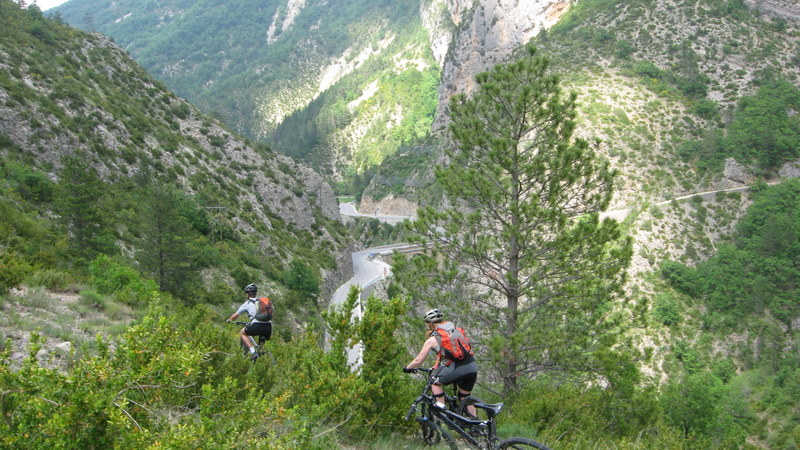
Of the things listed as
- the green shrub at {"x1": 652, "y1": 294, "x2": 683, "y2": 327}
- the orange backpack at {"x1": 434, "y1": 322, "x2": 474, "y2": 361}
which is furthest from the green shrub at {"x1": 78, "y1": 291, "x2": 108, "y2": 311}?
the green shrub at {"x1": 652, "y1": 294, "x2": 683, "y2": 327}

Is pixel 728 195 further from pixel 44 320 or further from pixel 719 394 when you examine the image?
pixel 44 320

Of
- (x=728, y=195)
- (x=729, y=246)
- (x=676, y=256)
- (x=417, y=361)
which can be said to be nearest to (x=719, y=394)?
(x=676, y=256)

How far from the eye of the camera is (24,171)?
59.9 feet

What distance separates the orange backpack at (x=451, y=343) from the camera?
208 inches

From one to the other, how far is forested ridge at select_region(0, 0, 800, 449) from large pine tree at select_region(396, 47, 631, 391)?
0.35 feet

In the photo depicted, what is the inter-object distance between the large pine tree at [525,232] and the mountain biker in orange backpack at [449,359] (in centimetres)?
536

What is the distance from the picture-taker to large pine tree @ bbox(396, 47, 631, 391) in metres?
11.1

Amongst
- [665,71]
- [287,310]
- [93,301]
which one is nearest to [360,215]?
[665,71]

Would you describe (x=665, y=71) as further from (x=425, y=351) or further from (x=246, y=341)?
(x=425, y=351)

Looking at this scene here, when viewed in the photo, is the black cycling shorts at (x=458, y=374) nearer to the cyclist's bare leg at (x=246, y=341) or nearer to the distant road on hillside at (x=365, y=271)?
the cyclist's bare leg at (x=246, y=341)

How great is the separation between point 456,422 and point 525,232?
686 centimetres

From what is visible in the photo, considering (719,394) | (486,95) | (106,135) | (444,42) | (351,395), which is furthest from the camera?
(444,42)

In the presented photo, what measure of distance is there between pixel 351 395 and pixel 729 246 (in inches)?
1650

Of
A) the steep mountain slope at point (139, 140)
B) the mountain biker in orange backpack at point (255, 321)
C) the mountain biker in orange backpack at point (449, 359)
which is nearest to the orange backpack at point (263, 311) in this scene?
the mountain biker in orange backpack at point (255, 321)
